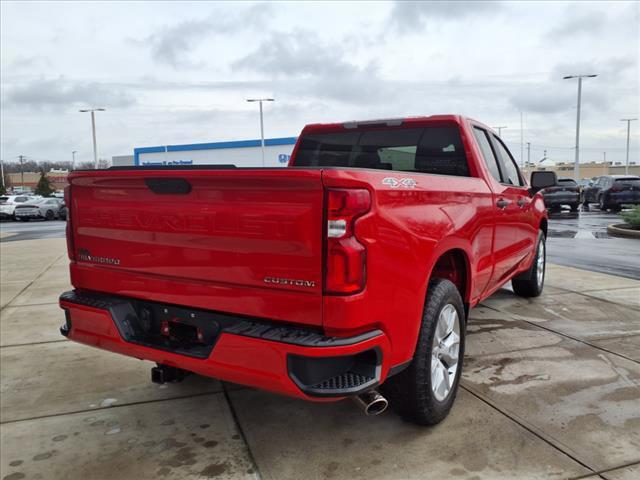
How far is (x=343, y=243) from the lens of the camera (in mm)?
2414

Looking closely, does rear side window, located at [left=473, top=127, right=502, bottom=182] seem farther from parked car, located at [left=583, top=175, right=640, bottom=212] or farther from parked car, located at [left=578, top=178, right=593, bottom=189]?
parked car, located at [left=578, top=178, right=593, bottom=189]

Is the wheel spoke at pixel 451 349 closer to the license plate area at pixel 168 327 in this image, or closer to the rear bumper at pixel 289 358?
the rear bumper at pixel 289 358

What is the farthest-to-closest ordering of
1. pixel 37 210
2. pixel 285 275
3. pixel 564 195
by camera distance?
pixel 37 210
pixel 564 195
pixel 285 275

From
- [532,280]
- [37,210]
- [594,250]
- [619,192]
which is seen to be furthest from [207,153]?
[532,280]

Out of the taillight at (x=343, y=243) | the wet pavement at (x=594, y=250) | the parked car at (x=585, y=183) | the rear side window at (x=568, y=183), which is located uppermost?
the taillight at (x=343, y=243)

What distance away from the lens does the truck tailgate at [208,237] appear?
2.47 meters

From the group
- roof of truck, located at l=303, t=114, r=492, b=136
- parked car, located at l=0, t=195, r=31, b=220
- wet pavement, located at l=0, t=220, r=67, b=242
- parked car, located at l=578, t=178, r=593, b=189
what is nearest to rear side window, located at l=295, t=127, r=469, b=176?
roof of truck, located at l=303, t=114, r=492, b=136

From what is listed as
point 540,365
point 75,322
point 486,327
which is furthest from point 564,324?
point 75,322

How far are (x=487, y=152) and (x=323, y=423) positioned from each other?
2615 millimetres

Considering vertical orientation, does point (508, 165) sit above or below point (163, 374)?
above

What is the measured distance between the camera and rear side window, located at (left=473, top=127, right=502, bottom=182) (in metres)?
4.49

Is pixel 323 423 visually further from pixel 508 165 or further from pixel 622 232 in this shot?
pixel 622 232

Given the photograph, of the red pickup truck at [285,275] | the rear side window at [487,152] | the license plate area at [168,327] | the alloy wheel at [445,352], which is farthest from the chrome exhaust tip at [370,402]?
the rear side window at [487,152]

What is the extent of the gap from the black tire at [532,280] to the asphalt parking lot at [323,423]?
47.0 inches
